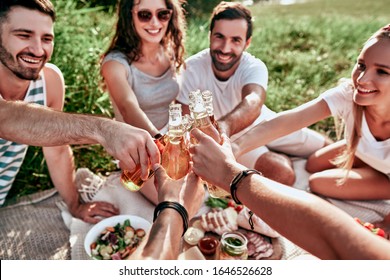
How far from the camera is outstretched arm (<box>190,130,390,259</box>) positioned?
1.14 m

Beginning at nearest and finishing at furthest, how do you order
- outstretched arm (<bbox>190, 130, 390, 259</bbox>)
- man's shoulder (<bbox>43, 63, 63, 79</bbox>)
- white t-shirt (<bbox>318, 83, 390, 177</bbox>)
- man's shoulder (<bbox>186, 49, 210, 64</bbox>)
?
outstretched arm (<bbox>190, 130, 390, 259</bbox>) < man's shoulder (<bbox>43, 63, 63, 79</bbox>) < white t-shirt (<bbox>318, 83, 390, 177</bbox>) < man's shoulder (<bbox>186, 49, 210, 64</bbox>)

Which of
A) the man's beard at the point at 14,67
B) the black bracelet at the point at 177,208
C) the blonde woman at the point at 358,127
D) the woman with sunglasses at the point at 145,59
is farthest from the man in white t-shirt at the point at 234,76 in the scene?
the black bracelet at the point at 177,208

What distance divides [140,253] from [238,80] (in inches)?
70.7

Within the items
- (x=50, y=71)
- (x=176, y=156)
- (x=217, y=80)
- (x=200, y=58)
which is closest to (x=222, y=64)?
(x=217, y=80)

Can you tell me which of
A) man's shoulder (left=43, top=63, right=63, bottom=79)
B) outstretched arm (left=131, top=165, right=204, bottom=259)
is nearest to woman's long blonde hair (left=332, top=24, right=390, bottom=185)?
outstretched arm (left=131, top=165, right=204, bottom=259)

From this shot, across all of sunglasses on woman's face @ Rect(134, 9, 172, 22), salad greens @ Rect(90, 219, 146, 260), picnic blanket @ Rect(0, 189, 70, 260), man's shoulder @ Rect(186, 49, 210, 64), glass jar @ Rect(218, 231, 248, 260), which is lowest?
picnic blanket @ Rect(0, 189, 70, 260)

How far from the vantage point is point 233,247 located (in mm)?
2021

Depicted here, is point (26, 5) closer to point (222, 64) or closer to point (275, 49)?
point (222, 64)

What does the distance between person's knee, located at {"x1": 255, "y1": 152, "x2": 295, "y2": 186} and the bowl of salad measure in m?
1.06

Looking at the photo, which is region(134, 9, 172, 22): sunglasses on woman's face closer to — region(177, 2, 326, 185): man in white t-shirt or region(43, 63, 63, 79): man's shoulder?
region(177, 2, 326, 185): man in white t-shirt

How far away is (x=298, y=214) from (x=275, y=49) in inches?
162

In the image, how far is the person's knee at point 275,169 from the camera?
9.35ft

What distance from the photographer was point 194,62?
293cm

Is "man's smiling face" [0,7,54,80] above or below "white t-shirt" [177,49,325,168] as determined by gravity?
above
